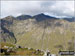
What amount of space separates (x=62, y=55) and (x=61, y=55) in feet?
2.36

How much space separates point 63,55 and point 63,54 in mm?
658

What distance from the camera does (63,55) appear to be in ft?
159

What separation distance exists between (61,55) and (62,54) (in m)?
0.41

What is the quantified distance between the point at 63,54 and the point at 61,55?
65 cm

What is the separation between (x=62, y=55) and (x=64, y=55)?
1.24m

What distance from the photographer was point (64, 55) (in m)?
49.6

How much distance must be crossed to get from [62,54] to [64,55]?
715mm

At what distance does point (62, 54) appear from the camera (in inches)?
1943

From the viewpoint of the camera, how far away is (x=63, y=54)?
49062 mm

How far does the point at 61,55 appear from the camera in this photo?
162 feet

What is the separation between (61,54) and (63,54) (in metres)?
1.13

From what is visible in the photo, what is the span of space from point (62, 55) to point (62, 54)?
0.81m
